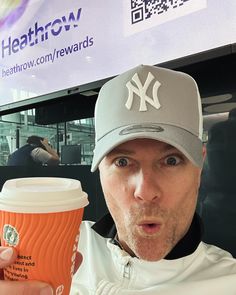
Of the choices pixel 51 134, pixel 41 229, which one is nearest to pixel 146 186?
pixel 41 229

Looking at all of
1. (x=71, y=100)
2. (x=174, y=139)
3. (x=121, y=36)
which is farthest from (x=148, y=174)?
(x=71, y=100)

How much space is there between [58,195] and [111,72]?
979 millimetres

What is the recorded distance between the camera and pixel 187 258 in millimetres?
927

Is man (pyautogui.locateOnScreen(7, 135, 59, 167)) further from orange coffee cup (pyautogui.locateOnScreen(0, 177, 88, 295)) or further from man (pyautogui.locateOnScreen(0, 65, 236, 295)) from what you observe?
orange coffee cup (pyautogui.locateOnScreen(0, 177, 88, 295))

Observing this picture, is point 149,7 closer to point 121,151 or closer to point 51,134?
point 121,151

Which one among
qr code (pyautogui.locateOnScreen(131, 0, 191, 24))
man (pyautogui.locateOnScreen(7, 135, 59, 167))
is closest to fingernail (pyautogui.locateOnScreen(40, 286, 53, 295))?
qr code (pyautogui.locateOnScreen(131, 0, 191, 24))

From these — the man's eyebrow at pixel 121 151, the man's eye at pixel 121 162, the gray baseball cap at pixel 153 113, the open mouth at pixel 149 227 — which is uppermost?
the gray baseball cap at pixel 153 113

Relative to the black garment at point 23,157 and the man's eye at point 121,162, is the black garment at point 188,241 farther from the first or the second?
the black garment at point 23,157

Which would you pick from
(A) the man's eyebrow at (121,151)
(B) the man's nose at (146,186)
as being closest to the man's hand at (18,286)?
(B) the man's nose at (146,186)

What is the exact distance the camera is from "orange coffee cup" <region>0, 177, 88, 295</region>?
54 cm

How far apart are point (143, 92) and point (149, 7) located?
510 mm

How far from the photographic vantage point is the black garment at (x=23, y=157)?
1.91 meters

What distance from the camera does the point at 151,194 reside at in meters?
0.83

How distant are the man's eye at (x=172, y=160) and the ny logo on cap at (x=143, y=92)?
0.46 feet
